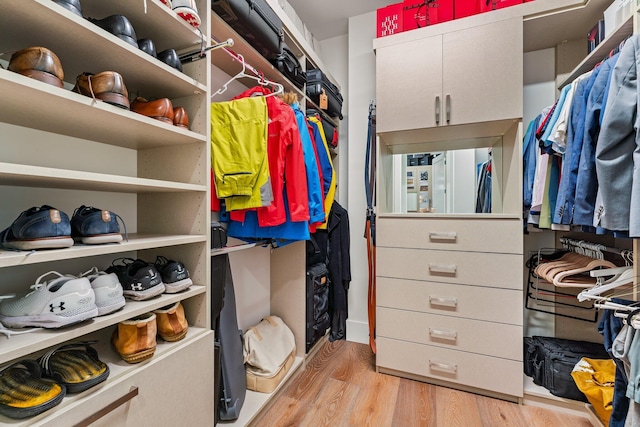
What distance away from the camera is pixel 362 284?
232 centimetres

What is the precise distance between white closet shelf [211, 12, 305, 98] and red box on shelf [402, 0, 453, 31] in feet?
2.69

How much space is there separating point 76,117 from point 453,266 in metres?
1.74

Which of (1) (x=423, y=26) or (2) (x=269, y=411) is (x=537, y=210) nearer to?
(1) (x=423, y=26)

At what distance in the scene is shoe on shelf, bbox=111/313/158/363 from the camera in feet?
2.65

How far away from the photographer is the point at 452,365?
161 centimetres

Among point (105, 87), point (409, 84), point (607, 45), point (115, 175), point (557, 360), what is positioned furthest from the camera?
point (409, 84)

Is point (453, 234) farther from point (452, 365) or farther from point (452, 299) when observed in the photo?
point (452, 365)

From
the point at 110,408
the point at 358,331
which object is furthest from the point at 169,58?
the point at 358,331

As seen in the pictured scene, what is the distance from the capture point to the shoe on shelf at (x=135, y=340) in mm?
808

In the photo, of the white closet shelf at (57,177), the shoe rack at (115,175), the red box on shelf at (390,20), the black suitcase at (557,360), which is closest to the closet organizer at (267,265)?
the shoe rack at (115,175)

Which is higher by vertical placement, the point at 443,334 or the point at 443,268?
the point at 443,268

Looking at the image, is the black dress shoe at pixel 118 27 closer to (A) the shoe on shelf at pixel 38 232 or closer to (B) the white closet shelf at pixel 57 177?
(B) the white closet shelf at pixel 57 177

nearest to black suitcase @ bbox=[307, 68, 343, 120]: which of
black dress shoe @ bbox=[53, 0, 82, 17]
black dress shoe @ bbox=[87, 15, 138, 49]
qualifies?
black dress shoe @ bbox=[87, 15, 138, 49]

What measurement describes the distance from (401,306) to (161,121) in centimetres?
155
